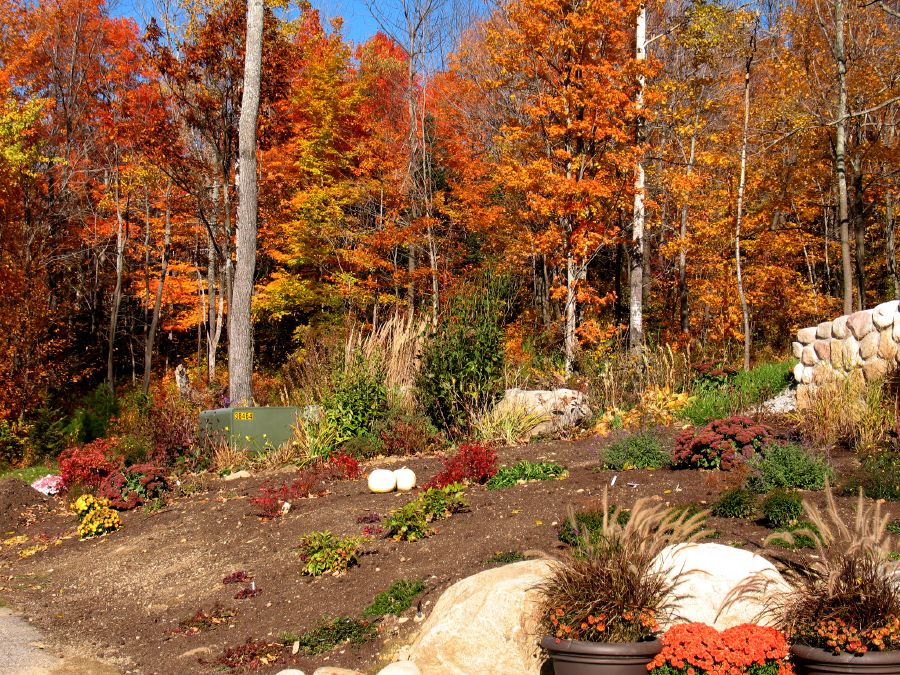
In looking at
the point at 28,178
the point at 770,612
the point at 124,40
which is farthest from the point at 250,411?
the point at 124,40

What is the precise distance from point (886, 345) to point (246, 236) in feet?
30.1

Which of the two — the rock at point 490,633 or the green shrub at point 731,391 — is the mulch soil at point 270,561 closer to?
the rock at point 490,633

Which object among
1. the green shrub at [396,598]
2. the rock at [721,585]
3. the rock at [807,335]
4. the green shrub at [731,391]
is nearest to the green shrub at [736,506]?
the rock at [721,585]

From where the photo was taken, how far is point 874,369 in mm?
8211

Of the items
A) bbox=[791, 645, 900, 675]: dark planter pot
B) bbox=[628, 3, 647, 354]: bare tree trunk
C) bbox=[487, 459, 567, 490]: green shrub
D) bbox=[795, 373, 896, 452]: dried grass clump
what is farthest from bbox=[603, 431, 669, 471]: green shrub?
bbox=[628, 3, 647, 354]: bare tree trunk

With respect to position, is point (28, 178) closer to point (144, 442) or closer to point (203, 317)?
point (203, 317)

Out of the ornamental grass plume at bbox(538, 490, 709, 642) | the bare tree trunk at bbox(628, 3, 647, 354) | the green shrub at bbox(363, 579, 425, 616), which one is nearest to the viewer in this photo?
the ornamental grass plume at bbox(538, 490, 709, 642)

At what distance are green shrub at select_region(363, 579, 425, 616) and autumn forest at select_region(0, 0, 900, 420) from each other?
552 centimetres

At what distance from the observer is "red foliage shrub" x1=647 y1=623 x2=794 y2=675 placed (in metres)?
3.09

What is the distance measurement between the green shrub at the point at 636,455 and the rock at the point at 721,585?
9.32ft

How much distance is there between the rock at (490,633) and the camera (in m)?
3.92

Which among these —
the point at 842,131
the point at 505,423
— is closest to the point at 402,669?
the point at 505,423

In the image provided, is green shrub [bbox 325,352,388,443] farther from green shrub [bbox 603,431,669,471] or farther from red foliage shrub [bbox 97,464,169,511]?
green shrub [bbox 603,431,669,471]

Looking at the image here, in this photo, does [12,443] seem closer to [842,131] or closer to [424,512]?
[424,512]
